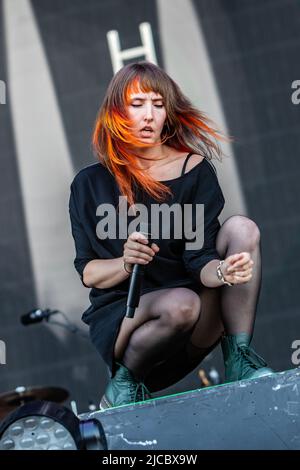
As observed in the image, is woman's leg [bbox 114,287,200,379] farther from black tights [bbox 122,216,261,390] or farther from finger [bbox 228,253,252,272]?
finger [bbox 228,253,252,272]

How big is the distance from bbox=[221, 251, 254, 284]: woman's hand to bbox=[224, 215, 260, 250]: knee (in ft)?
0.49

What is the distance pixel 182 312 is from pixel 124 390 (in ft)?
0.84

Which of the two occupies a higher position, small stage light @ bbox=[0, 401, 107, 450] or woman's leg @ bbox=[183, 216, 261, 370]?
woman's leg @ bbox=[183, 216, 261, 370]

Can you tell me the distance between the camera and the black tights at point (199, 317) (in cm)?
220

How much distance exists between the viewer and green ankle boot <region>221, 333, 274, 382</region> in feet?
7.13

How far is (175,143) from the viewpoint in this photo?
98.6 inches

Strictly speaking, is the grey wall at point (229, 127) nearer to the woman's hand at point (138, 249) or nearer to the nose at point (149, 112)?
the nose at point (149, 112)

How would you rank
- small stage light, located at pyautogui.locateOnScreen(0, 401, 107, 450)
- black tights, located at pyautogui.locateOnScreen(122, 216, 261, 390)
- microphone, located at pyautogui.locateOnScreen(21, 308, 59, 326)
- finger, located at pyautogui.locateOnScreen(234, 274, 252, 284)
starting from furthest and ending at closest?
1. microphone, located at pyautogui.locateOnScreen(21, 308, 59, 326)
2. black tights, located at pyautogui.locateOnScreen(122, 216, 261, 390)
3. finger, located at pyautogui.locateOnScreen(234, 274, 252, 284)
4. small stage light, located at pyautogui.locateOnScreen(0, 401, 107, 450)

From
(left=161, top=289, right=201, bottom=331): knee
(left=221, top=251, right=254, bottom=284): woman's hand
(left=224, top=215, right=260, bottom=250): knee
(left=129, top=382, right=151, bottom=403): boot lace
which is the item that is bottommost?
(left=129, top=382, right=151, bottom=403): boot lace

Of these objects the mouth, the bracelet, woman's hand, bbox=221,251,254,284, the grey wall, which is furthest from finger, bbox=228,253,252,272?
the grey wall

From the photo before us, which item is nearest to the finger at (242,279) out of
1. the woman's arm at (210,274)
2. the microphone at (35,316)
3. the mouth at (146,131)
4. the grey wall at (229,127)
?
the woman's arm at (210,274)

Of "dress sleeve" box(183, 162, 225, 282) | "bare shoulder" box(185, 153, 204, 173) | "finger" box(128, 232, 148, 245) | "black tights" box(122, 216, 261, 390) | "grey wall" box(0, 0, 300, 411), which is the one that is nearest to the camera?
"finger" box(128, 232, 148, 245)

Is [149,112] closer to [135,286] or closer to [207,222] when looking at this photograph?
[207,222]

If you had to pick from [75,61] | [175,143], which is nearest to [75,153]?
[75,61]
